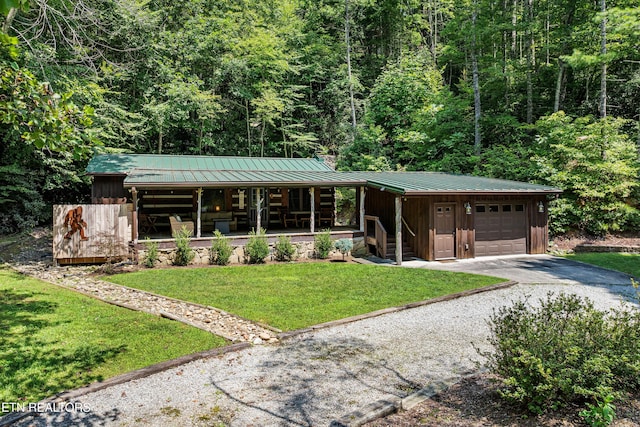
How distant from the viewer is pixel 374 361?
5129 millimetres

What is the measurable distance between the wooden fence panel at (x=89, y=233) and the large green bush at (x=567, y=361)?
38.6ft

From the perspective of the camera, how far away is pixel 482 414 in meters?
3.67

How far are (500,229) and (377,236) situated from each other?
479 centimetres

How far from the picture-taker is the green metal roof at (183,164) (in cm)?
1588

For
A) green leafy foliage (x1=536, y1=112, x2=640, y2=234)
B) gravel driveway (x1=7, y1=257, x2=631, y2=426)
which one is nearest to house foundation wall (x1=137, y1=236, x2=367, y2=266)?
gravel driveway (x1=7, y1=257, x2=631, y2=426)

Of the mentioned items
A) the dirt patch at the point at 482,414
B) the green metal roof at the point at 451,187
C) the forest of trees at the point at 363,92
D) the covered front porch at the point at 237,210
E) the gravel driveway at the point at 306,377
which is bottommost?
the gravel driveway at the point at 306,377

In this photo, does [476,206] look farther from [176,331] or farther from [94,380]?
[94,380]

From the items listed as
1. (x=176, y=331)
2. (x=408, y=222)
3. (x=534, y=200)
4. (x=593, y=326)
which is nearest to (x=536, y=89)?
(x=534, y=200)

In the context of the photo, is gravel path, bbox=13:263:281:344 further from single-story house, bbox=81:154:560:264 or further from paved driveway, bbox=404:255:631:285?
paved driveway, bbox=404:255:631:285

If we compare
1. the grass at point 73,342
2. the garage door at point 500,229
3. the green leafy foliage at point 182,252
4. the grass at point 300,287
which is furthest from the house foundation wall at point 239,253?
the garage door at point 500,229

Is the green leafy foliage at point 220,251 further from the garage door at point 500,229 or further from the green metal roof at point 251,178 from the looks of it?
the garage door at point 500,229

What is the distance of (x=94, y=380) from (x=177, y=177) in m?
9.90

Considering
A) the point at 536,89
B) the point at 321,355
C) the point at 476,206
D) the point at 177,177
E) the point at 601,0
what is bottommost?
the point at 321,355

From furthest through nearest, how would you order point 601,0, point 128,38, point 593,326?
1. point 128,38
2. point 601,0
3. point 593,326
